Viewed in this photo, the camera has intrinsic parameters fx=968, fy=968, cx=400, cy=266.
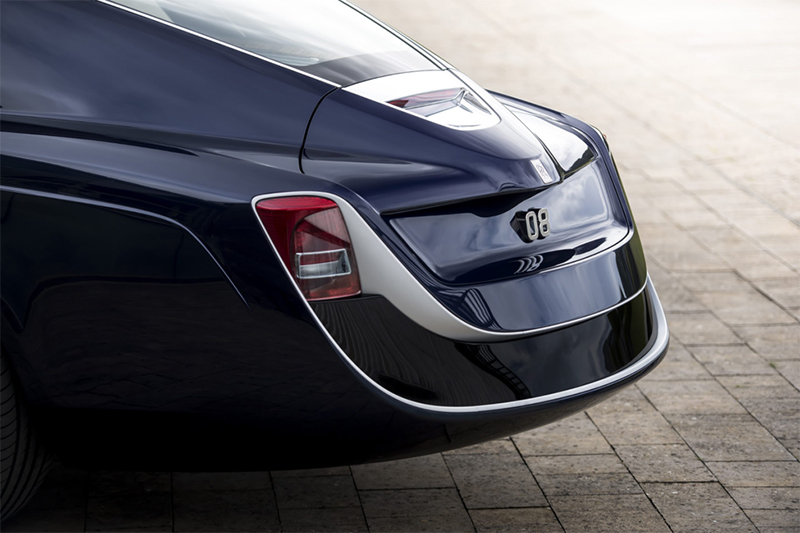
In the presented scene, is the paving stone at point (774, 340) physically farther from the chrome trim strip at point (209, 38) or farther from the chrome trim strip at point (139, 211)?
the chrome trim strip at point (139, 211)

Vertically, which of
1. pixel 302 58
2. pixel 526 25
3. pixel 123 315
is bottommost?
pixel 526 25

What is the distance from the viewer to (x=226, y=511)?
9.33 feet

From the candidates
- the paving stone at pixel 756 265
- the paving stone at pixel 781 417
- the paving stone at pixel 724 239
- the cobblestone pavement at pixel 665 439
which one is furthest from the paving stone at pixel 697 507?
the paving stone at pixel 724 239

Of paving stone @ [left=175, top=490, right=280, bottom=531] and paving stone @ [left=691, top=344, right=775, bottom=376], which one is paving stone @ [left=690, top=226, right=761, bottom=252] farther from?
paving stone @ [left=175, top=490, right=280, bottom=531]

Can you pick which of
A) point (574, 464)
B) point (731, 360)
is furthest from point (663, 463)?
point (731, 360)

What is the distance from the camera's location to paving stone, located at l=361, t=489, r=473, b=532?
2807 millimetres

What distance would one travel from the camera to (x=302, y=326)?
212 centimetres

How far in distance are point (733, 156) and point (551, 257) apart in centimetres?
510

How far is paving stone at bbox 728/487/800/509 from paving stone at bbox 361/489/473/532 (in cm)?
86

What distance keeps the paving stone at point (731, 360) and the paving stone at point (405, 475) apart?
137cm

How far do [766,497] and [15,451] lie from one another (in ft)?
7.17

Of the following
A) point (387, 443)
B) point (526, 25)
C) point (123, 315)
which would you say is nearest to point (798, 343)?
point (387, 443)

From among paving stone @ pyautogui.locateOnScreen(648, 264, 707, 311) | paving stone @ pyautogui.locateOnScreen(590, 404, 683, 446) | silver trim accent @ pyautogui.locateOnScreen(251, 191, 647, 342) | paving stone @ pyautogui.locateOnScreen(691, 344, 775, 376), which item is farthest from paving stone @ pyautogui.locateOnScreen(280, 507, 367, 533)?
paving stone @ pyautogui.locateOnScreen(648, 264, 707, 311)

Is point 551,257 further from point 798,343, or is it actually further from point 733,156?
point 733,156
